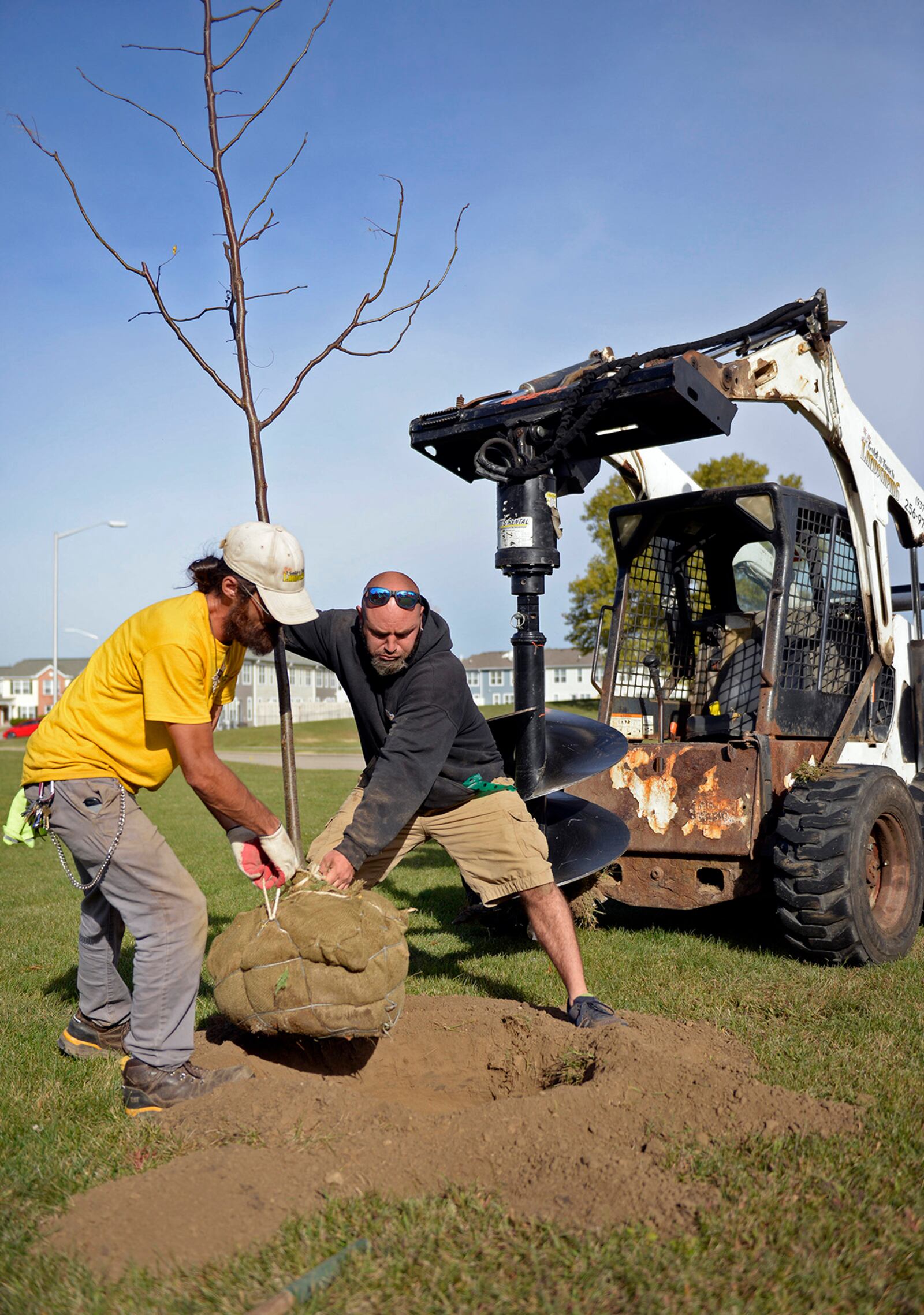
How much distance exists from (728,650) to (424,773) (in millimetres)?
3199

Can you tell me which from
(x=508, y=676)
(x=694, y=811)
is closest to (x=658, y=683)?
(x=694, y=811)

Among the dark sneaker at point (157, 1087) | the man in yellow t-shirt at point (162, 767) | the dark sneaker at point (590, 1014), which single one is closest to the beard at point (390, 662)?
the man in yellow t-shirt at point (162, 767)

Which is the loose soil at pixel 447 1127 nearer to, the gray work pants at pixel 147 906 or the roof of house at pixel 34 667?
the gray work pants at pixel 147 906

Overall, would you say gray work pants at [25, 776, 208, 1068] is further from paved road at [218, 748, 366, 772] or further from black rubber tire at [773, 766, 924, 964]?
paved road at [218, 748, 366, 772]

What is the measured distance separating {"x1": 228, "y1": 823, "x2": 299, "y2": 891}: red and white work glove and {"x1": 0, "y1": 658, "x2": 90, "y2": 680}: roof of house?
289 ft

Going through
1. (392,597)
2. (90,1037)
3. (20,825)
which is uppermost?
(392,597)

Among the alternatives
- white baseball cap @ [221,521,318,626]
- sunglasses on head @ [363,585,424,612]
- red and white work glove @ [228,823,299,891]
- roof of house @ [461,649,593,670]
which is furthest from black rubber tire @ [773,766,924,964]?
roof of house @ [461,649,593,670]

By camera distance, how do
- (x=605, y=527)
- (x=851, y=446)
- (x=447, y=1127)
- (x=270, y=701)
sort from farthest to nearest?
1. (x=270, y=701)
2. (x=605, y=527)
3. (x=851, y=446)
4. (x=447, y=1127)

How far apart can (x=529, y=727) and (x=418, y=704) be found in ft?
3.42

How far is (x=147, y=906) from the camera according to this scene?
394cm

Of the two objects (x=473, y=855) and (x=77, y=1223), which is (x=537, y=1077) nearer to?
(x=473, y=855)

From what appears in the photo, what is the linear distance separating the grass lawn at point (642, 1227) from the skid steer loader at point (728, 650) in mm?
667

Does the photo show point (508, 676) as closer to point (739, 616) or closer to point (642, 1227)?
point (739, 616)

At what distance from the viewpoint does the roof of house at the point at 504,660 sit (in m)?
83.1
